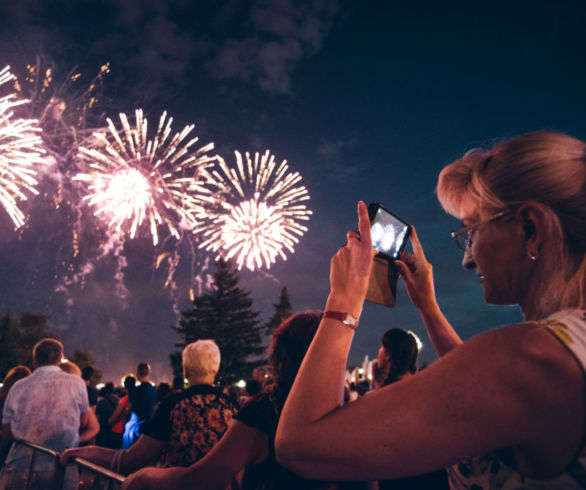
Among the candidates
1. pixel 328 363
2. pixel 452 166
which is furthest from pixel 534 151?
pixel 328 363

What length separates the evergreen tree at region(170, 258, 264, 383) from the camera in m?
46.5

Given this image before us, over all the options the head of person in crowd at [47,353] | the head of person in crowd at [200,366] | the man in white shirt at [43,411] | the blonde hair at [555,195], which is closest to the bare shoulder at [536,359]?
the blonde hair at [555,195]

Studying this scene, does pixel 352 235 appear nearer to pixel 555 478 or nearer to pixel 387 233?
pixel 387 233

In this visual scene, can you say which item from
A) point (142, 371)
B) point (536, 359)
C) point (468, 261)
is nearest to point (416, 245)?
point (468, 261)

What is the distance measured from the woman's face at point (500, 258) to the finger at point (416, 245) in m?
0.71

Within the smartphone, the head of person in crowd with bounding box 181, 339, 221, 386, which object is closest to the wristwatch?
the smartphone

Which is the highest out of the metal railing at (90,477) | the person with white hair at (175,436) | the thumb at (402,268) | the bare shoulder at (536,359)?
the thumb at (402,268)

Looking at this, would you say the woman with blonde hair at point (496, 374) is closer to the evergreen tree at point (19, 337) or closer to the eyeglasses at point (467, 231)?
the eyeglasses at point (467, 231)

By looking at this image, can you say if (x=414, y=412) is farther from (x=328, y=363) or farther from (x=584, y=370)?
(x=584, y=370)

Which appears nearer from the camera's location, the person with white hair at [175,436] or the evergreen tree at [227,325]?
the person with white hair at [175,436]

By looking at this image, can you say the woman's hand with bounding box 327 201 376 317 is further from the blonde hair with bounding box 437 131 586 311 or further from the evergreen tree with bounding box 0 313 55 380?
the evergreen tree with bounding box 0 313 55 380

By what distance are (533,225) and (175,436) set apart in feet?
10.8

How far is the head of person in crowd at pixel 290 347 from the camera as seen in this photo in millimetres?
2713

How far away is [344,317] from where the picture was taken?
1214 millimetres
